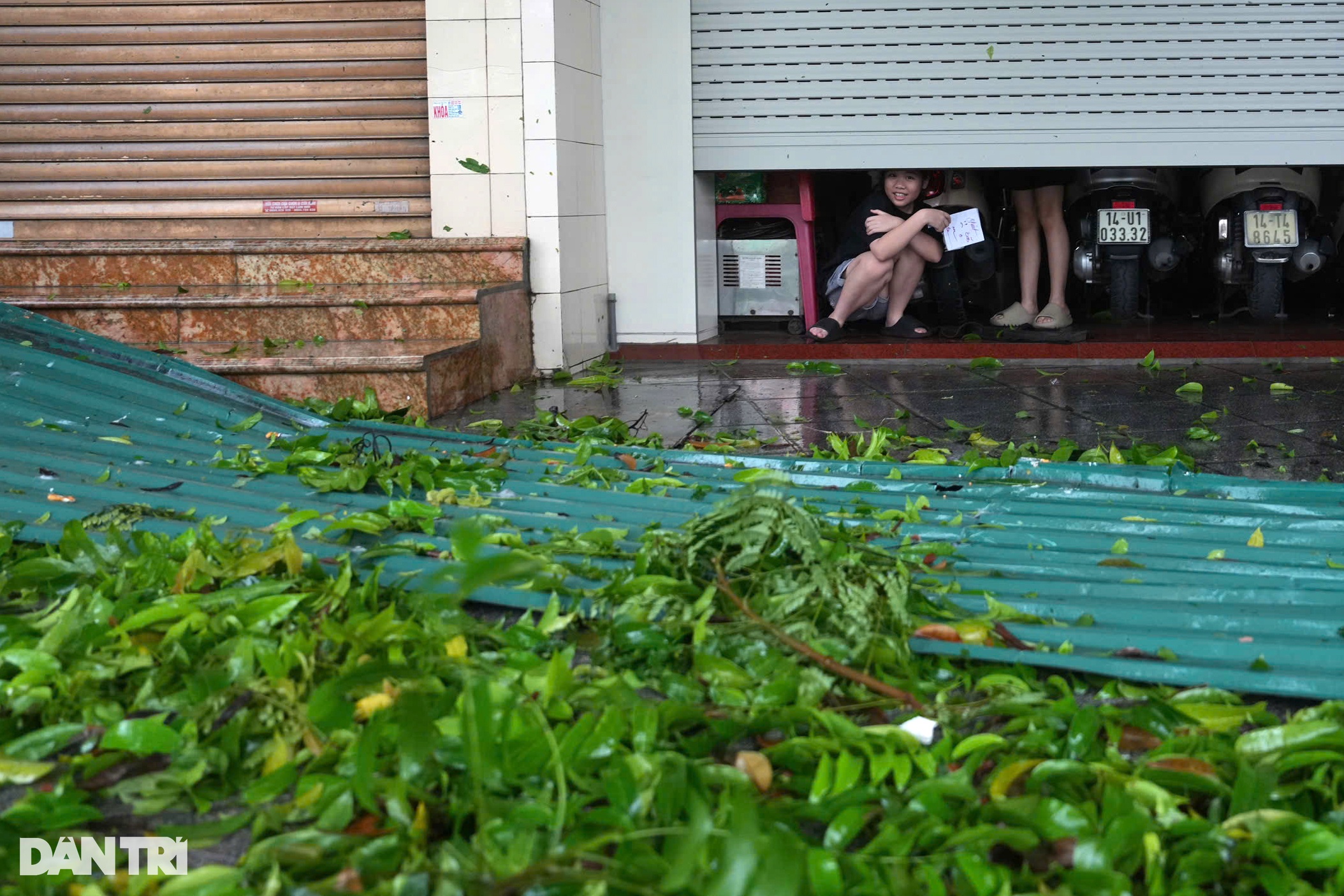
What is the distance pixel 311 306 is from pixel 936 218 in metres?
3.26

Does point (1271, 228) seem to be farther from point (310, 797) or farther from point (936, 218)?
point (310, 797)

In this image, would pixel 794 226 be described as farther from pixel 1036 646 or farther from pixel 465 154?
pixel 1036 646

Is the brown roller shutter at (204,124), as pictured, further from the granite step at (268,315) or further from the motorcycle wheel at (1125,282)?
the motorcycle wheel at (1125,282)

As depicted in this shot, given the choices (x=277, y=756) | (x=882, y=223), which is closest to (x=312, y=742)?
(x=277, y=756)

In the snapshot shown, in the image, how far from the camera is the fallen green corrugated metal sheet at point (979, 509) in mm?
2176

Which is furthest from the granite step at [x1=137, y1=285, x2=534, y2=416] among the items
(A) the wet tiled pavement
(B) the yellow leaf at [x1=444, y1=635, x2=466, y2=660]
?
(B) the yellow leaf at [x1=444, y1=635, x2=466, y2=660]

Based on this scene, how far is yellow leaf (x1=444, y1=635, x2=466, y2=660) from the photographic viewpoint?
199 cm

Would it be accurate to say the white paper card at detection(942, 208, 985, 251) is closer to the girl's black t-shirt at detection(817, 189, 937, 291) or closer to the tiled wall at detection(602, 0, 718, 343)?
the girl's black t-shirt at detection(817, 189, 937, 291)

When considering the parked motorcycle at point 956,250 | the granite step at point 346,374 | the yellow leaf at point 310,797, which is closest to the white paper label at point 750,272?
the parked motorcycle at point 956,250

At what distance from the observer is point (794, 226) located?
24.0 feet

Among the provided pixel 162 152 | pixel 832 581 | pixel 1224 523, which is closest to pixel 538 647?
pixel 832 581

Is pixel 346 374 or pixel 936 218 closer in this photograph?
pixel 346 374

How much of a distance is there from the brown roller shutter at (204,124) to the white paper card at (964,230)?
8.99 ft

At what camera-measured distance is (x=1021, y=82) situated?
22.2ft
